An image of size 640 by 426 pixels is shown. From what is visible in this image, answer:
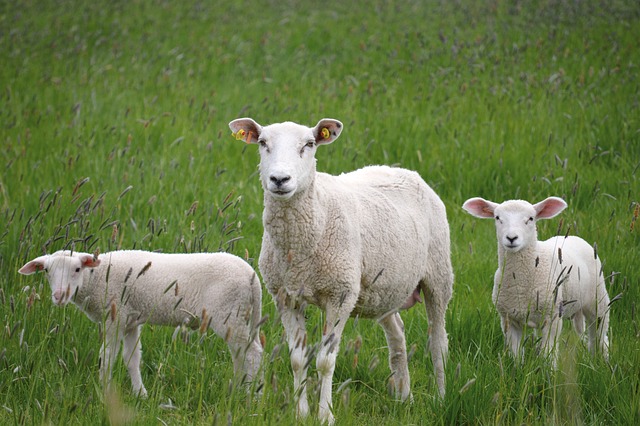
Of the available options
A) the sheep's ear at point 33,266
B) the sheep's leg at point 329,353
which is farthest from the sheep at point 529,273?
the sheep's ear at point 33,266

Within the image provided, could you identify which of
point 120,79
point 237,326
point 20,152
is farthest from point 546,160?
point 120,79

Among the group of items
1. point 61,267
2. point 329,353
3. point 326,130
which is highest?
point 326,130

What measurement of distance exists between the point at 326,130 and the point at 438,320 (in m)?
1.54

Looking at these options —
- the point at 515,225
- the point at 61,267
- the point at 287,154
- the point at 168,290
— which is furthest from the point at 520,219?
the point at 61,267

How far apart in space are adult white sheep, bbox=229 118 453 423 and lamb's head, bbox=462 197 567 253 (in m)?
0.44

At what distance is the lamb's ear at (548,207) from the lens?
5.29 meters

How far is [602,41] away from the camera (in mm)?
12289

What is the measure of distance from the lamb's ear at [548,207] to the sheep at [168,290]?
195 centimetres

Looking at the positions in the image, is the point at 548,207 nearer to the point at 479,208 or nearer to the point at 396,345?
the point at 479,208

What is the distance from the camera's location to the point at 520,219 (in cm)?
527

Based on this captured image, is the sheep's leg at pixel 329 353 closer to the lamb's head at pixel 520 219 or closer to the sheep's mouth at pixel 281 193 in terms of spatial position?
the sheep's mouth at pixel 281 193

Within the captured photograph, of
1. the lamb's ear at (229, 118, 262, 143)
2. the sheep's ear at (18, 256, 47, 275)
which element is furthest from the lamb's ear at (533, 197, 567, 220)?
the sheep's ear at (18, 256, 47, 275)

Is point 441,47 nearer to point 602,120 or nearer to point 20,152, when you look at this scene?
point 602,120

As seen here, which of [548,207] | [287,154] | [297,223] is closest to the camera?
[287,154]
